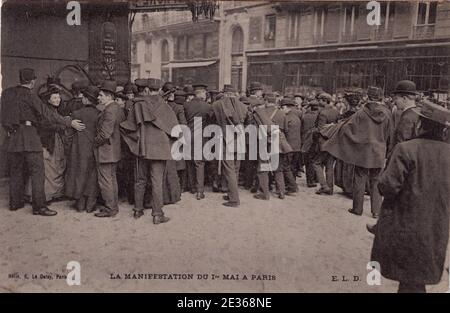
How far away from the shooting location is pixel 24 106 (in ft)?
16.0

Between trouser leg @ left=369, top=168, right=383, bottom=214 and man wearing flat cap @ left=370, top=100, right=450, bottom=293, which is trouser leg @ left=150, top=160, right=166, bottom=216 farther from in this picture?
trouser leg @ left=369, top=168, right=383, bottom=214

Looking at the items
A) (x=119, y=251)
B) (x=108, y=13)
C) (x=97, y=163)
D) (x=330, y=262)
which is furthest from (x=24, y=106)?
(x=330, y=262)

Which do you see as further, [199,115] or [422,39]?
[422,39]

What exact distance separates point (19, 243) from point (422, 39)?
9180mm

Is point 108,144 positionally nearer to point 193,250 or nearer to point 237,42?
point 193,250

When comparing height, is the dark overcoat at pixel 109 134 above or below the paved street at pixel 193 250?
above

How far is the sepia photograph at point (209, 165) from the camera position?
3.72 metres

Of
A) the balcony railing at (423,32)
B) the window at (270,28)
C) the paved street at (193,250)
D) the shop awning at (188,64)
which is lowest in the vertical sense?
the paved street at (193,250)

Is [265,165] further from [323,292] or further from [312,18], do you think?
[312,18]

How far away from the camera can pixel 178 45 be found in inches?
386

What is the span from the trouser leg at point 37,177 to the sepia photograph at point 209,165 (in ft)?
0.06

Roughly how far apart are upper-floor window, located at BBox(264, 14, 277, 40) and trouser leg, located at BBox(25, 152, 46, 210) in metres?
5.87

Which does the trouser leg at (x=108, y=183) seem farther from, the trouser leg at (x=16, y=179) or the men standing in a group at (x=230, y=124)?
the men standing in a group at (x=230, y=124)

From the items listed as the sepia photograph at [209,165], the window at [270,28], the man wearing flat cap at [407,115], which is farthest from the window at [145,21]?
the man wearing flat cap at [407,115]
